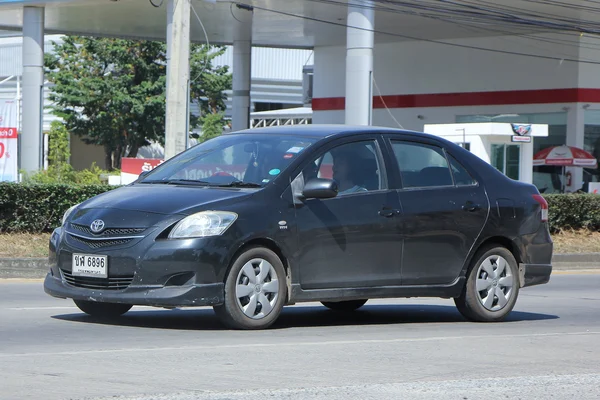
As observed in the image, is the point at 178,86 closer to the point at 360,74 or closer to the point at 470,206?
the point at 360,74

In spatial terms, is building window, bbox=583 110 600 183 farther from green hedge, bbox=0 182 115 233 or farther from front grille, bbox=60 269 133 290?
front grille, bbox=60 269 133 290

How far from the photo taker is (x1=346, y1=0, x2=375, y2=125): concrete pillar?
25.0m

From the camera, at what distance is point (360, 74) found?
24969mm

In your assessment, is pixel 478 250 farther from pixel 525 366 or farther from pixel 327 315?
pixel 525 366

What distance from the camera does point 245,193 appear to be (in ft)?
27.8

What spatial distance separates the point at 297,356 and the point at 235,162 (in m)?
2.39

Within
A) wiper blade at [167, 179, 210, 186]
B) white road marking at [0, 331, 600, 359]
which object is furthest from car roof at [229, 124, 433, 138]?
white road marking at [0, 331, 600, 359]

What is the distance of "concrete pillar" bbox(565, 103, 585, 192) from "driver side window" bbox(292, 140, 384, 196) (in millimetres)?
27181

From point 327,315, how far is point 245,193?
87.5 inches

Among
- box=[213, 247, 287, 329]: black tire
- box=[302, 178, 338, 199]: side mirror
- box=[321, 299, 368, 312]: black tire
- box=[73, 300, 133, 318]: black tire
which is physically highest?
box=[302, 178, 338, 199]: side mirror

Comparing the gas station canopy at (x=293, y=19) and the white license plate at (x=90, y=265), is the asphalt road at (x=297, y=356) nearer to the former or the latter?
the white license plate at (x=90, y=265)

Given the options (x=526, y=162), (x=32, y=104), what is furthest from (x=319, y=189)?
(x=32, y=104)

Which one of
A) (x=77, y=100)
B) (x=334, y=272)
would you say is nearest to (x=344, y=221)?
(x=334, y=272)

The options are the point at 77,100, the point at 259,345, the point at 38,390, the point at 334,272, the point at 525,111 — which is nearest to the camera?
the point at 38,390
